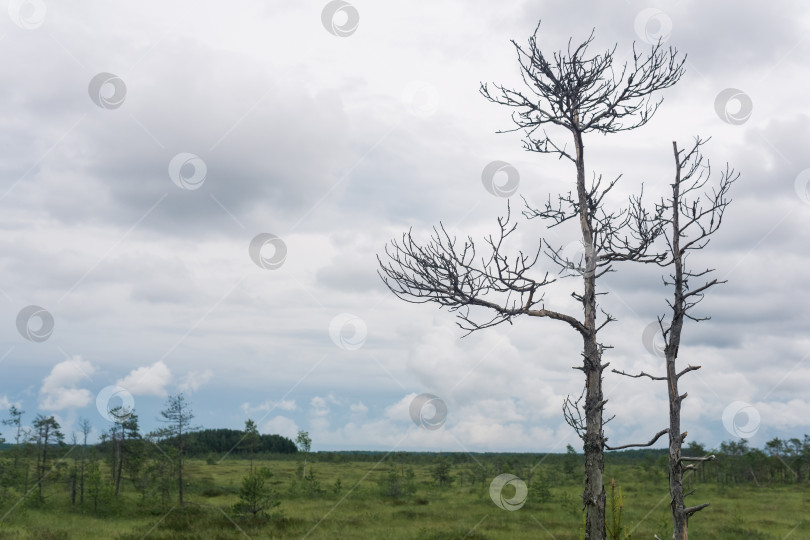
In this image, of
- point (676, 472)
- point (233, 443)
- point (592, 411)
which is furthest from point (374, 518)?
point (233, 443)

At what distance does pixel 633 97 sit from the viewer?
8.92m

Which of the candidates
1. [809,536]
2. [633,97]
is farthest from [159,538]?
[809,536]

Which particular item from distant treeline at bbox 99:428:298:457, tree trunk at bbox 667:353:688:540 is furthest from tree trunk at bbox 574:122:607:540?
distant treeline at bbox 99:428:298:457

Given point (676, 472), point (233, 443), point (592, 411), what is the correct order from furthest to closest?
point (233, 443) → point (676, 472) → point (592, 411)

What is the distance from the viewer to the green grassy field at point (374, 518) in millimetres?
23156

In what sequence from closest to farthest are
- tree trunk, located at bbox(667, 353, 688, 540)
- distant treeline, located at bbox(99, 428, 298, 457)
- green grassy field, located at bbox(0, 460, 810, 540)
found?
tree trunk, located at bbox(667, 353, 688, 540)
green grassy field, located at bbox(0, 460, 810, 540)
distant treeline, located at bbox(99, 428, 298, 457)

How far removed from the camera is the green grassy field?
912 inches

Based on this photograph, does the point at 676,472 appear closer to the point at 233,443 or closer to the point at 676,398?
the point at 676,398

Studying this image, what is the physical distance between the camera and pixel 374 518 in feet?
90.6

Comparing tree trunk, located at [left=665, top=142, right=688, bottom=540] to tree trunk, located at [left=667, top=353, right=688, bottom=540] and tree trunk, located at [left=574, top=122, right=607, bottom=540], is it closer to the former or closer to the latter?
tree trunk, located at [left=667, top=353, right=688, bottom=540]

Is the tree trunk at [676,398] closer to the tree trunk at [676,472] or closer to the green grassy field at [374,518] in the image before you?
the tree trunk at [676,472]

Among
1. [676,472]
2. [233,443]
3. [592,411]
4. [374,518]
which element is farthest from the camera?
[233,443]

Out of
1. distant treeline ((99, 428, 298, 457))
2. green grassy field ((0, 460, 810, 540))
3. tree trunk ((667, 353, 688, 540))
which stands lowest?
distant treeline ((99, 428, 298, 457))

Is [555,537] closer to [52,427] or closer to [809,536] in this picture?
[809,536]
